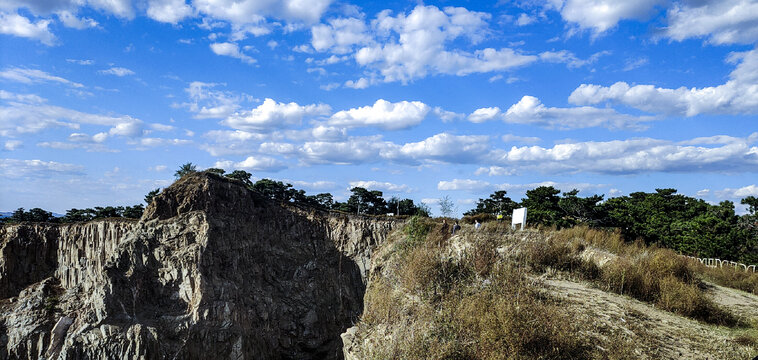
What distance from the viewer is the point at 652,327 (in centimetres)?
785

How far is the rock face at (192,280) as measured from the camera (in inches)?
1091

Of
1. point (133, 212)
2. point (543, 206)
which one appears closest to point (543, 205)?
point (543, 206)

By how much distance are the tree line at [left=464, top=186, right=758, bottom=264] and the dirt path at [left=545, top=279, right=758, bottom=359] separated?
15222 millimetres

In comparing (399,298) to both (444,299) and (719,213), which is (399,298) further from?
(719,213)

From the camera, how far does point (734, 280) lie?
13602 mm

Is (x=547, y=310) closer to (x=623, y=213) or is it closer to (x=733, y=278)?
(x=733, y=278)

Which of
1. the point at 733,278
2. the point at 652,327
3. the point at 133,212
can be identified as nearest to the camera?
the point at 652,327

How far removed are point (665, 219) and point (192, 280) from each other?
38.1 metres

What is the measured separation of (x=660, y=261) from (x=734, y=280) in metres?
5.43

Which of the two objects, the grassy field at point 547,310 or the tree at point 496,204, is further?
the tree at point 496,204

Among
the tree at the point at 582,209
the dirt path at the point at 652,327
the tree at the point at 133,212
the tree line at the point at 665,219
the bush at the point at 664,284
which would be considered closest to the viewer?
the dirt path at the point at 652,327

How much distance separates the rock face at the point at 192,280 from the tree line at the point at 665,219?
554 inches

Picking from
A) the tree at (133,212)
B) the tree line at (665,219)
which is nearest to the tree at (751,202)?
the tree line at (665,219)

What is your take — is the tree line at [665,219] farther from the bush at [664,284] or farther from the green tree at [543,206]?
the bush at [664,284]
